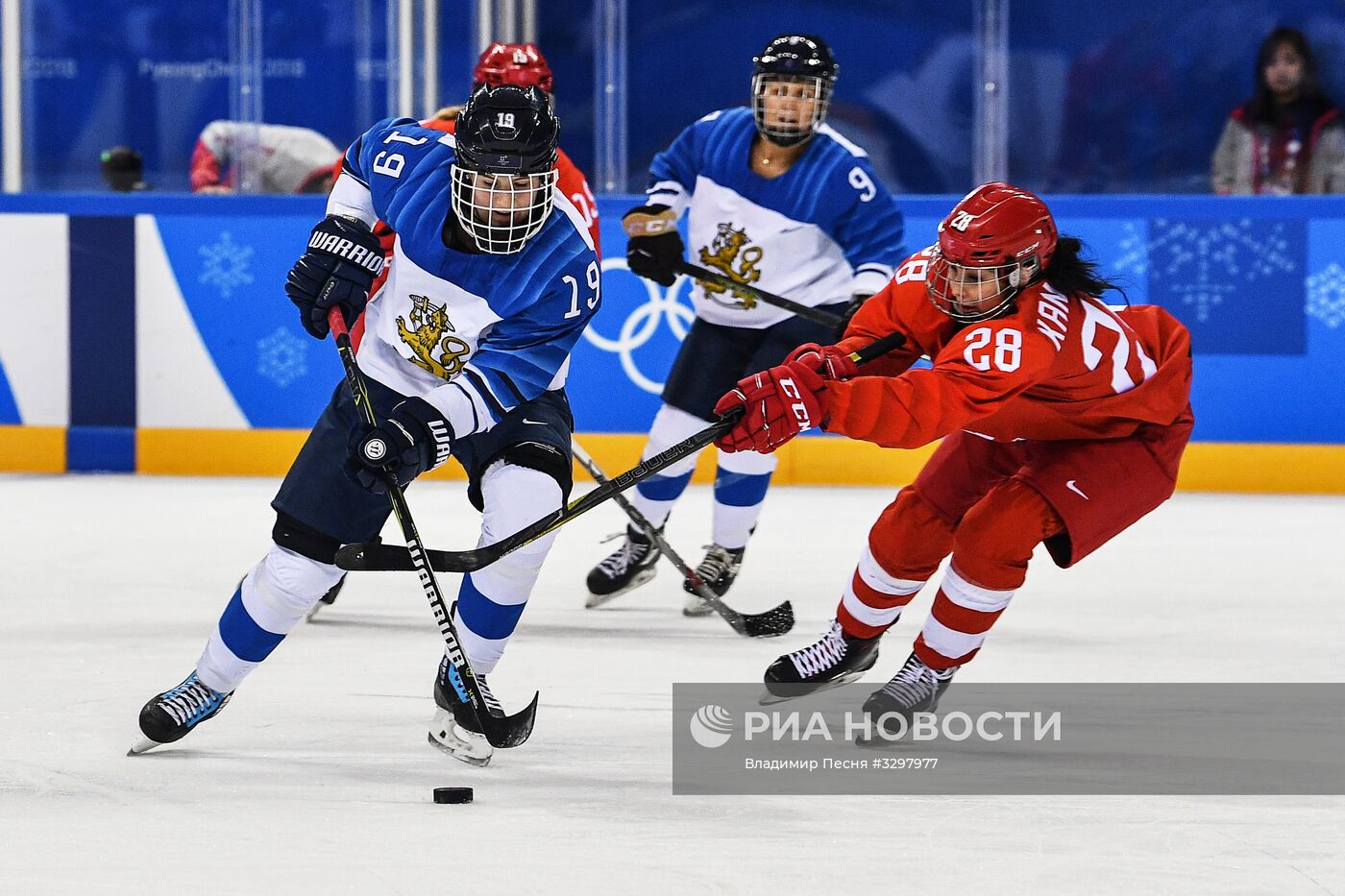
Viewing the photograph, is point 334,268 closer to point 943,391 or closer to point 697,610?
point 943,391

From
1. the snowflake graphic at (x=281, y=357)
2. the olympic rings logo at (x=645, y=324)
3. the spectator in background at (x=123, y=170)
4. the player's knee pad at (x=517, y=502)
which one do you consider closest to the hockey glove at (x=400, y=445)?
the player's knee pad at (x=517, y=502)

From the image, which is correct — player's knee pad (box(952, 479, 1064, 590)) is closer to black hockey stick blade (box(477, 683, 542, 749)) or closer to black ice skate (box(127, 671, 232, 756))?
black hockey stick blade (box(477, 683, 542, 749))

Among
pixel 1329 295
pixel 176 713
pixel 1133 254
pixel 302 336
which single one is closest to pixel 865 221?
pixel 176 713

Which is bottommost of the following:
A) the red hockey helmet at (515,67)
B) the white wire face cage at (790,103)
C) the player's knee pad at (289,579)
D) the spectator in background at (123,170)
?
the player's knee pad at (289,579)

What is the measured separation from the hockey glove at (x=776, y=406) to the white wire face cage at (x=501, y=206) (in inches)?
14.3

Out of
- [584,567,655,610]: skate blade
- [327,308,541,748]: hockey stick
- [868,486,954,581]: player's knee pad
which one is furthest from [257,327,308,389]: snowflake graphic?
[868,486,954,581]: player's knee pad

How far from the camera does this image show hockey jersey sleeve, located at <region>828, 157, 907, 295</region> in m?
3.82

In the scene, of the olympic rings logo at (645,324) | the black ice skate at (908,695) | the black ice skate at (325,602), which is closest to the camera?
the black ice skate at (908,695)

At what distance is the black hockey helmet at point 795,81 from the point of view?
12.2ft

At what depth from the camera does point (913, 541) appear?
8.77 ft

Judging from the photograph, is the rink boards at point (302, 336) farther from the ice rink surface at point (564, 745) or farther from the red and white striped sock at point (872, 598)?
the red and white striped sock at point (872, 598)

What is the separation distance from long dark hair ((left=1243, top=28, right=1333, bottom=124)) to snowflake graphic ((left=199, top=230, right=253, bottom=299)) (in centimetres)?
347

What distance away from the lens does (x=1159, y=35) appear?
7.72 m

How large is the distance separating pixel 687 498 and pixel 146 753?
10.4ft
